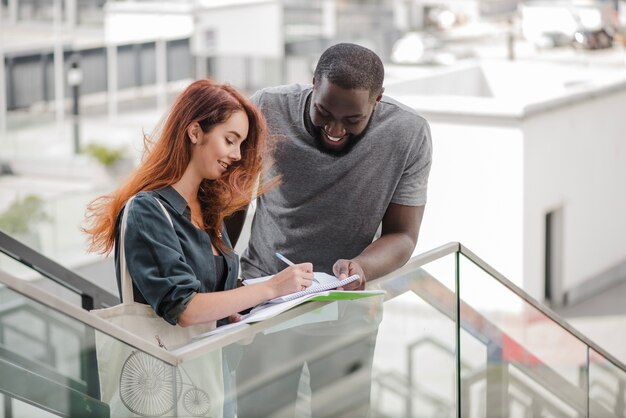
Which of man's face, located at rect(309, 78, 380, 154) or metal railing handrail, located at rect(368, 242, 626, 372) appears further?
metal railing handrail, located at rect(368, 242, 626, 372)

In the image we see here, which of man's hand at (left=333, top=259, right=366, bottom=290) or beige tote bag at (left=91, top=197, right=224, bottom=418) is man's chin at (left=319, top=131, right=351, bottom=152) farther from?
beige tote bag at (left=91, top=197, right=224, bottom=418)

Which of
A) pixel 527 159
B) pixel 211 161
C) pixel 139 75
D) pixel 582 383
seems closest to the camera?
pixel 211 161

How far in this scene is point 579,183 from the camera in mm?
16297

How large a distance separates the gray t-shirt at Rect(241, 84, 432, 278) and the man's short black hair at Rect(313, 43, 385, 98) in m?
0.17

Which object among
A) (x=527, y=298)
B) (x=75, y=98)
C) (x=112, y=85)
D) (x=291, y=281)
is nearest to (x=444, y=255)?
(x=527, y=298)

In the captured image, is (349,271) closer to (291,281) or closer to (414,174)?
(291,281)

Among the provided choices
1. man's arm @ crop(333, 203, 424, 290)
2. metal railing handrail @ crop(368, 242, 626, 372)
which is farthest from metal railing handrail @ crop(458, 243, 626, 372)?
man's arm @ crop(333, 203, 424, 290)

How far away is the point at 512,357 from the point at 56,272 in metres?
2.06

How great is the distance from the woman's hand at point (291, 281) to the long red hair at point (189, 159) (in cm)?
20

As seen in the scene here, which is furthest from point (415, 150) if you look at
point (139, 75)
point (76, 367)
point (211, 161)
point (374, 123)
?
point (139, 75)

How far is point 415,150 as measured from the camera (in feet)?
13.4

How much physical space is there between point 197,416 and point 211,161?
75 centimetres

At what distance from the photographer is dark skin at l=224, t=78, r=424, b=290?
3818 millimetres

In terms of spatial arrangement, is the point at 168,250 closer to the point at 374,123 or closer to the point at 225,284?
the point at 225,284
